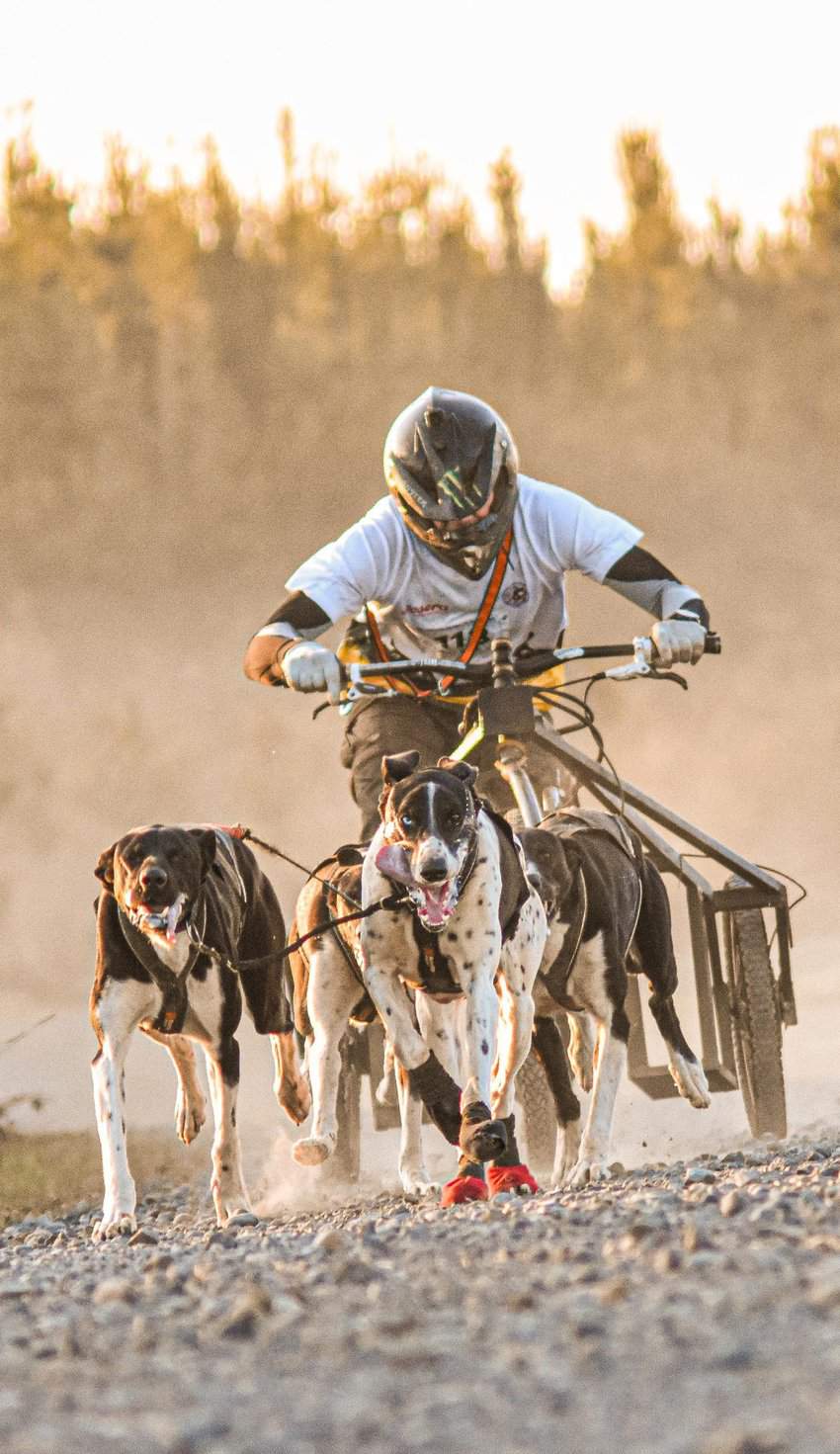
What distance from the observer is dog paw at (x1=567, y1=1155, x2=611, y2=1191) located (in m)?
7.85

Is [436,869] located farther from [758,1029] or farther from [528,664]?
[758,1029]

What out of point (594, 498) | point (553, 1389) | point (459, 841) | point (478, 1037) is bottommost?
point (553, 1389)

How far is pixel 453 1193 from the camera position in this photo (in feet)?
23.2

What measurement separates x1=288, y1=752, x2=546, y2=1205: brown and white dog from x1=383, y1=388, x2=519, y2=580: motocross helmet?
1.22m

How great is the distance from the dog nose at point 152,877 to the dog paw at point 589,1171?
1.64 metres

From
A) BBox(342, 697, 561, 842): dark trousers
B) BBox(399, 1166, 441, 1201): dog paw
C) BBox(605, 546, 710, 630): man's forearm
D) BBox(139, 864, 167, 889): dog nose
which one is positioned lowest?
BBox(399, 1166, 441, 1201): dog paw

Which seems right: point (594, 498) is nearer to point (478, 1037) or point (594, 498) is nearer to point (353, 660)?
point (353, 660)

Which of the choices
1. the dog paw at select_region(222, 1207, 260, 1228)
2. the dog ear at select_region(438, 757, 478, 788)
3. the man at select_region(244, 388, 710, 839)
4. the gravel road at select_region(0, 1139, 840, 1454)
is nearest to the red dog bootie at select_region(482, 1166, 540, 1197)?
the dog paw at select_region(222, 1207, 260, 1228)

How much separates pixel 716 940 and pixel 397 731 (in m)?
1.48

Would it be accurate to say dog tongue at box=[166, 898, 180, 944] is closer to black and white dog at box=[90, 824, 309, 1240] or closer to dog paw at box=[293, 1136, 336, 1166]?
black and white dog at box=[90, 824, 309, 1240]

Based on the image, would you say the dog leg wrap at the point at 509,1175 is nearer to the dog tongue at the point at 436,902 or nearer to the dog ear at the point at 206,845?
the dog tongue at the point at 436,902

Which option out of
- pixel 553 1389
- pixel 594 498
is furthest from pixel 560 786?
pixel 594 498

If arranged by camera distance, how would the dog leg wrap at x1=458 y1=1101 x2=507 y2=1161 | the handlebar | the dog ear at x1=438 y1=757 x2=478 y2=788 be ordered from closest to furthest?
the dog leg wrap at x1=458 y1=1101 x2=507 y2=1161 → the dog ear at x1=438 y1=757 x2=478 y2=788 → the handlebar

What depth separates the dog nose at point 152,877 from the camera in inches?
300
